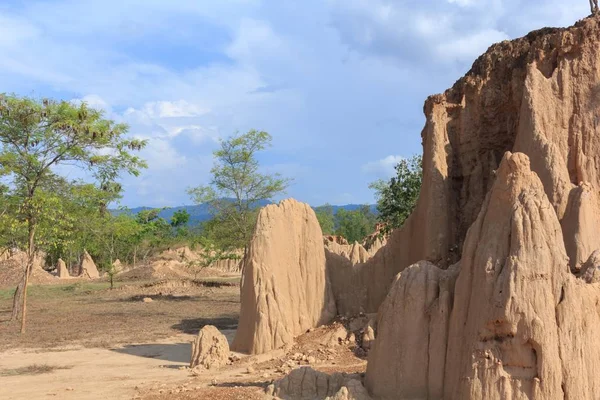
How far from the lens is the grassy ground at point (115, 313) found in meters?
18.7

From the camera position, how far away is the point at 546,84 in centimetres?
1352

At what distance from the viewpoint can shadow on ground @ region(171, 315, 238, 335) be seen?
64.8ft

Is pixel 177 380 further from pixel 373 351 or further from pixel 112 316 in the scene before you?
pixel 112 316

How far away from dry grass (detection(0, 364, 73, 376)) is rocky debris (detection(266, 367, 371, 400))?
6.20 metres

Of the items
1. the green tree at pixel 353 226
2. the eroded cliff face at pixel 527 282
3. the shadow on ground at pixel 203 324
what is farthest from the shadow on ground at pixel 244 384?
the green tree at pixel 353 226

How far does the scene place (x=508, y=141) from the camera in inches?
596

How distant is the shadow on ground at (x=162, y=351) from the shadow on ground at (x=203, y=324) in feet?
7.18

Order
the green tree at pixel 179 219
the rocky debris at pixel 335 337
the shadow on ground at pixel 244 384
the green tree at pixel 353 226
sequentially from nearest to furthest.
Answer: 1. the shadow on ground at pixel 244 384
2. the rocky debris at pixel 335 337
3. the green tree at pixel 353 226
4. the green tree at pixel 179 219

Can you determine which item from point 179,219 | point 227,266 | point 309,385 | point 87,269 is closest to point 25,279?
point 309,385

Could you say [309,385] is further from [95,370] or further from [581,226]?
[95,370]

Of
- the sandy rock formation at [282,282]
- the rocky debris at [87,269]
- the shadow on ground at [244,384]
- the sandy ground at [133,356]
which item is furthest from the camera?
the rocky debris at [87,269]

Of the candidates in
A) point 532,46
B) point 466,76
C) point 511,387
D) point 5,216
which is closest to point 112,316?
point 5,216

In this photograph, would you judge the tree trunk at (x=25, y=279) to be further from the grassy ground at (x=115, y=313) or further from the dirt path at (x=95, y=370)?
the dirt path at (x=95, y=370)

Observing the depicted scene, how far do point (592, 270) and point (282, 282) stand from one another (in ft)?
25.1
